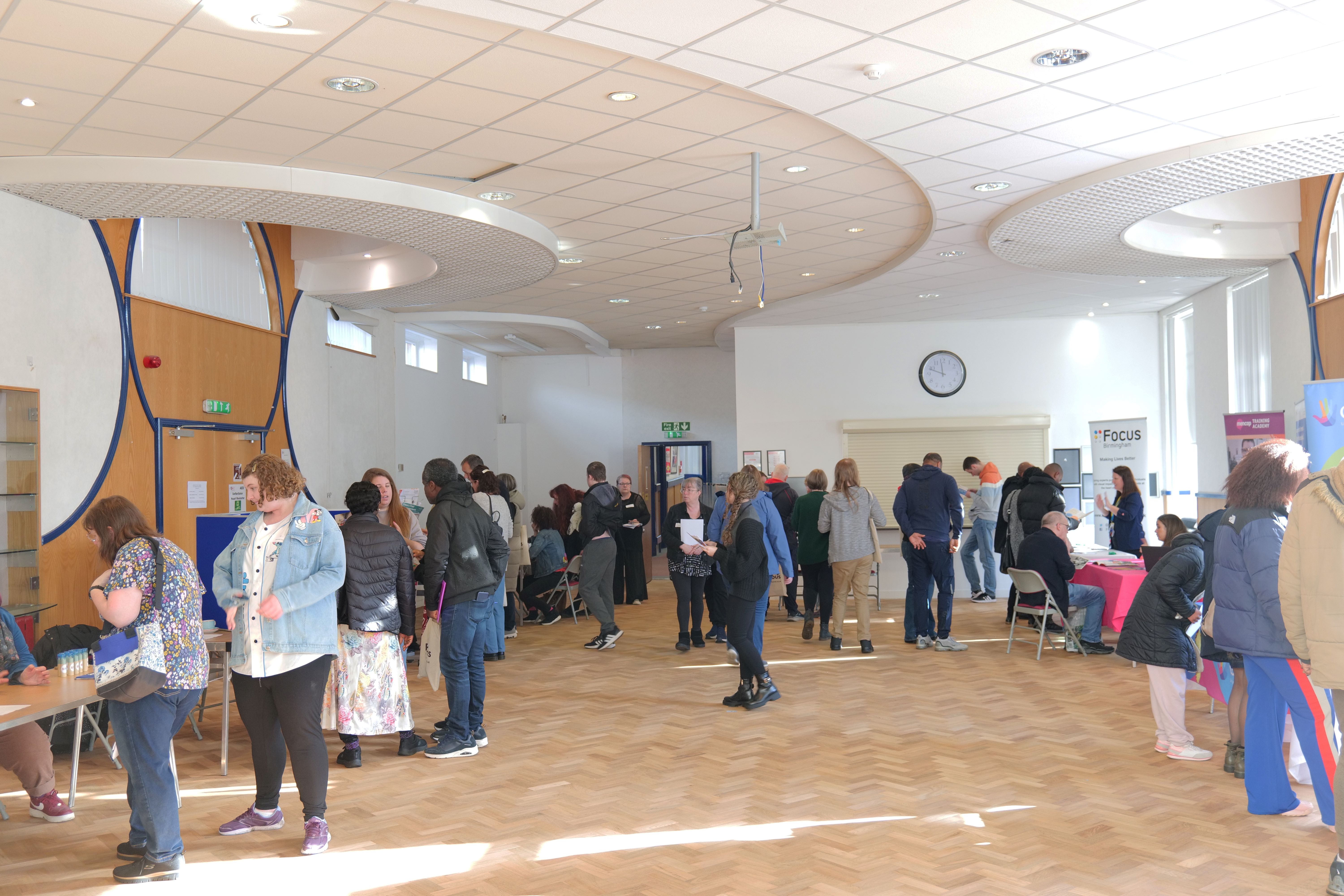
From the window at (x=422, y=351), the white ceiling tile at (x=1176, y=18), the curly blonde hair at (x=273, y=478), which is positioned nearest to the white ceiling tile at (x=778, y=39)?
the white ceiling tile at (x=1176, y=18)

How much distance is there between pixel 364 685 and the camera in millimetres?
4961

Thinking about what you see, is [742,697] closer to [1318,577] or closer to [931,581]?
[931,581]

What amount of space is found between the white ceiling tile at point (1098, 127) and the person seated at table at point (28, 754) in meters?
5.53

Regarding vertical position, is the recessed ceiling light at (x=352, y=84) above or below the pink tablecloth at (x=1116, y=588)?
above

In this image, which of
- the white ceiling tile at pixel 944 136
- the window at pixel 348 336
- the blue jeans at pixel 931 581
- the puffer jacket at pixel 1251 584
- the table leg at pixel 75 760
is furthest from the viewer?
the window at pixel 348 336

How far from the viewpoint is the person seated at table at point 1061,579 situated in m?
7.43

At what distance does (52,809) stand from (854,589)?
18.4ft

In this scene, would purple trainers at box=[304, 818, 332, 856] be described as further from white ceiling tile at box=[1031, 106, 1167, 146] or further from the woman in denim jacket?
white ceiling tile at box=[1031, 106, 1167, 146]

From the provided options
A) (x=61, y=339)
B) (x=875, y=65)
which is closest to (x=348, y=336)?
(x=61, y=339)

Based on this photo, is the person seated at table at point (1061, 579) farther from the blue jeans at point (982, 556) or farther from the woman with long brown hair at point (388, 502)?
the woman with long brown hair at point (388, 502)

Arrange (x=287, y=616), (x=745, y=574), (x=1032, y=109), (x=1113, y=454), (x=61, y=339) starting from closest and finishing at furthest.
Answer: (x=287, y=616) → (x=1032, y=109) → (x=745, y=574) → (x=61, y=339) → (x=1113, y=454)

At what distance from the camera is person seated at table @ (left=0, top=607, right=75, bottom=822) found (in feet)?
13.4

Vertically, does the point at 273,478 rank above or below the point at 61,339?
below

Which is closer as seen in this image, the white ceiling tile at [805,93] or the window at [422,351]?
the white ceiling tile at [805,93]
